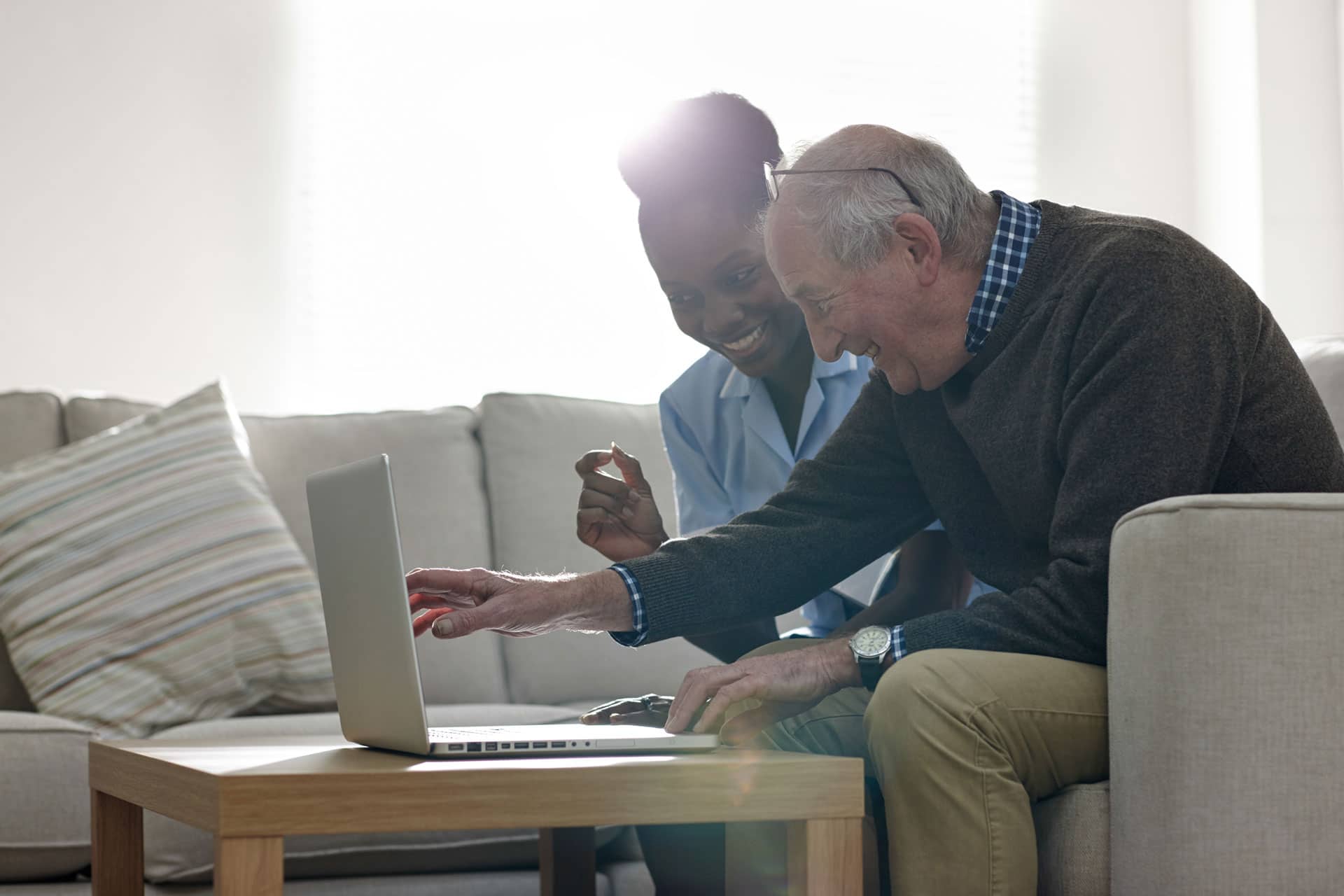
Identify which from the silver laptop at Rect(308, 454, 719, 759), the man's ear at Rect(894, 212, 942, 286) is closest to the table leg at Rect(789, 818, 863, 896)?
the silver laptop at Rect(308, 454, 719, 759)

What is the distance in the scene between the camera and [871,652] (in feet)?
4.28

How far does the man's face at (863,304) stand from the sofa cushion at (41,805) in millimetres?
1129

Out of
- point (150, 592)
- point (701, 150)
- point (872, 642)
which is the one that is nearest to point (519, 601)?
point (872, 642)

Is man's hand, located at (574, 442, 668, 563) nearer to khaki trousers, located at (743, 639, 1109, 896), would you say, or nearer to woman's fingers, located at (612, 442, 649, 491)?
woman's fingers, located at (612, 442, 649, 491)

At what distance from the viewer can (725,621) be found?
1.57 m

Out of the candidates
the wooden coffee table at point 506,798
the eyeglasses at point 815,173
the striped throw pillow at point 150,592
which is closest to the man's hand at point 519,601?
the wooden coffee table at point 506,798

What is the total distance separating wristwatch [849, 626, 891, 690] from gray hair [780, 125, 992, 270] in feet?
1.26

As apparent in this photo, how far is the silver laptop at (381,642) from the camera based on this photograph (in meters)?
1.11

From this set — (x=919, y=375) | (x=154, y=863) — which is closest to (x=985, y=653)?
(x=919, y=375)

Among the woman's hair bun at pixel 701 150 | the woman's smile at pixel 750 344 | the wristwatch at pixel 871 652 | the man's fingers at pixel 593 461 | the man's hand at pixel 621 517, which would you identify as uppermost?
the woman's hair bun at pixel 701 150

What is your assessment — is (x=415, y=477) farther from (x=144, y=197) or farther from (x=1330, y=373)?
(x=1330, y=373)

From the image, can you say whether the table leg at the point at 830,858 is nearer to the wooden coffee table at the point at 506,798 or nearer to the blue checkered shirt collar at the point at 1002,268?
the wooden coffee table at the point at 506,798

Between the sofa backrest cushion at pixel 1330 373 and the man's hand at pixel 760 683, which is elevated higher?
the sofa backrest cushion at pixel 1330 373

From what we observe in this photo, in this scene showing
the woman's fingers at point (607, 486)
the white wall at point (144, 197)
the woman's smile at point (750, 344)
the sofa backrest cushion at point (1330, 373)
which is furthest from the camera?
the white wall at point (144, 197)
